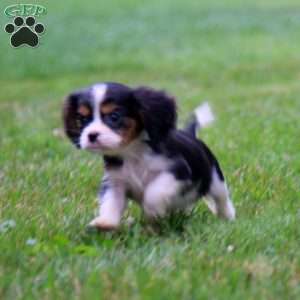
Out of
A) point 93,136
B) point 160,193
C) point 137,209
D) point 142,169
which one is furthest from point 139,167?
point 137,209

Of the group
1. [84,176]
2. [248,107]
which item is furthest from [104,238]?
[248,107]

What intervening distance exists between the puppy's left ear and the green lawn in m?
0.51

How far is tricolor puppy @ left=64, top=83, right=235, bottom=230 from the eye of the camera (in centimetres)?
453

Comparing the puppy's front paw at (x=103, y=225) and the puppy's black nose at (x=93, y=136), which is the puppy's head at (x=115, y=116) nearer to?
the puppy's black nose at (x=93, y=136)

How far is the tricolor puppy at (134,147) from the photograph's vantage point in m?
4.53

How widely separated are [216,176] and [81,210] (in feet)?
2.74

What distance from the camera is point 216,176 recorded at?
529 centimetres

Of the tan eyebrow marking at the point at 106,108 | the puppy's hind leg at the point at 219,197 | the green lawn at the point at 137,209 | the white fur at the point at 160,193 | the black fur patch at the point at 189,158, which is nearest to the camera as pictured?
the green lawn at the point at 137,209

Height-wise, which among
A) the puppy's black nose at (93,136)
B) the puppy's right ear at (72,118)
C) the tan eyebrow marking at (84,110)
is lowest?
the puppy's right ear at (72,118)

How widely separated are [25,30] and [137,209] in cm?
154

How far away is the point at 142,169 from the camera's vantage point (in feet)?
15.5

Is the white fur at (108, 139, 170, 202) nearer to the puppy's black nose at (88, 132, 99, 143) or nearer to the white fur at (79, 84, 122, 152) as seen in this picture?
the white fur at (79, 84, 122, 152)

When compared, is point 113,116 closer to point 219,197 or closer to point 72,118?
point 72,118

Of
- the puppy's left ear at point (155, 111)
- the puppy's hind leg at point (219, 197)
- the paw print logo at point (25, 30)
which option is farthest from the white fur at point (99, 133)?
the paw print logo at point (25, 30)
